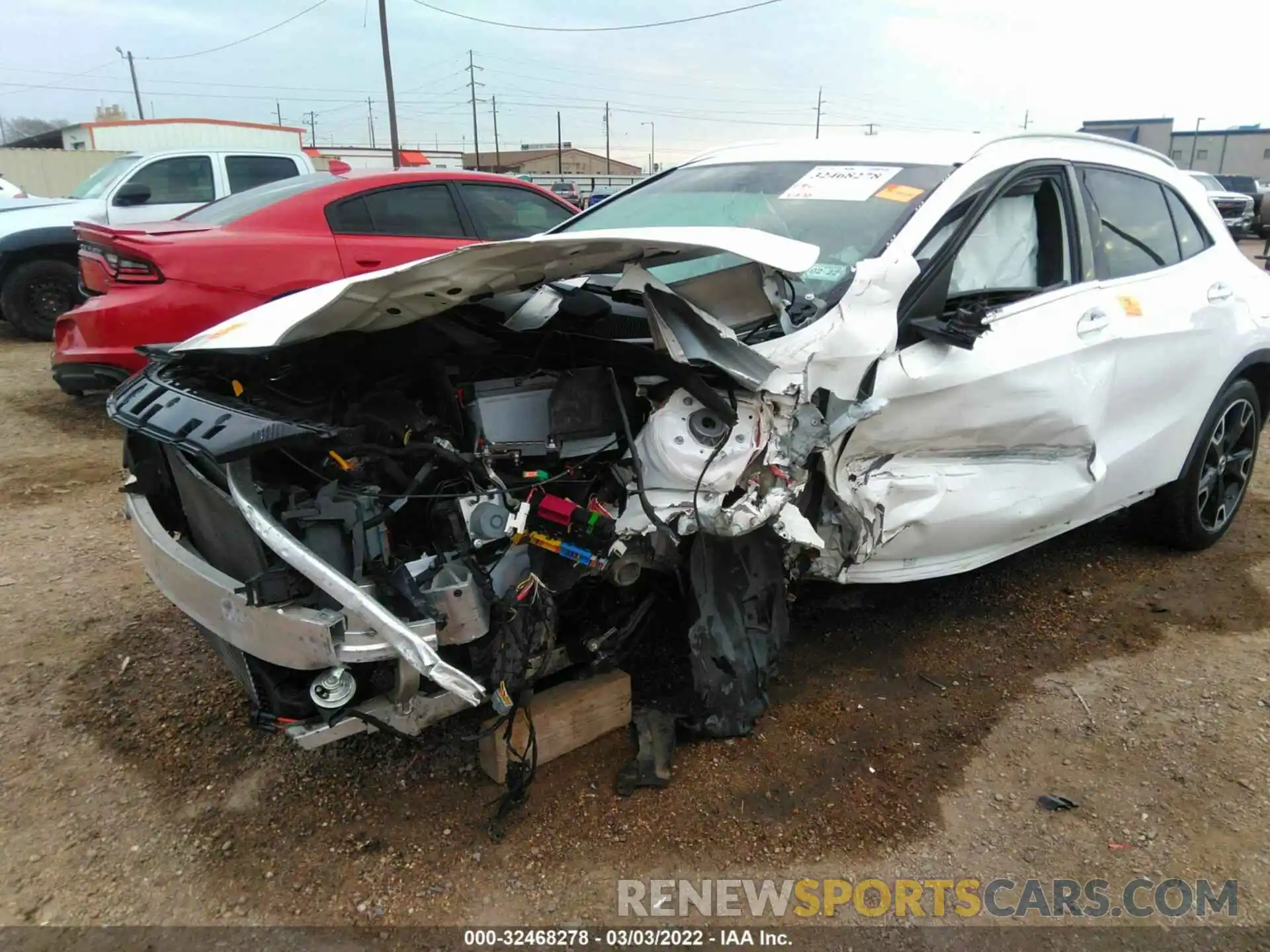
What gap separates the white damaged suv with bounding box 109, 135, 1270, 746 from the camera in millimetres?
2131

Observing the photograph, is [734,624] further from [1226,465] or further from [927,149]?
[1226,465]

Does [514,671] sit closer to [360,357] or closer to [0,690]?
[360,357]

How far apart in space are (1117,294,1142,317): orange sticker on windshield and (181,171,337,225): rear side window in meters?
4.70

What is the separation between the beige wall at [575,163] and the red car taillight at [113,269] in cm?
5342

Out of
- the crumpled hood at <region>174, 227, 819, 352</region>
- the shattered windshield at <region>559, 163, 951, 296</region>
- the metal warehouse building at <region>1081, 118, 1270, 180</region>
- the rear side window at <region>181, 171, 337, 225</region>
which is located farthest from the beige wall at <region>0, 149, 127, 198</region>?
the metal warehouse building at <region>1081, 118, 1270, 180</region>

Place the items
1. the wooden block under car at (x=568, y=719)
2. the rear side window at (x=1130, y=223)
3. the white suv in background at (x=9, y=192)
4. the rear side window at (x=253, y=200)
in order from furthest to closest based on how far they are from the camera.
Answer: the white suv in background at (x=9, y=192) < the rear side window at (x=253, y=200) < the rear side window at (x=1130, y=223) < the wooden block under car at (x=568, y=719)

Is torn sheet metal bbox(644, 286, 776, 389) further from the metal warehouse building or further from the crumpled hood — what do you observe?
the metal warehouse building

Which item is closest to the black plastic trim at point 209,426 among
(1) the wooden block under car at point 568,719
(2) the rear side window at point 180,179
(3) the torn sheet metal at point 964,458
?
(1) the wooden block under car at point 568,719

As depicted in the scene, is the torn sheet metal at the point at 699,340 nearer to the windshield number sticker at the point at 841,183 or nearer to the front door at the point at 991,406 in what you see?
the front door at the point at 991,406

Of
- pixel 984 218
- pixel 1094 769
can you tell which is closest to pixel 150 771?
pixel 1094 769

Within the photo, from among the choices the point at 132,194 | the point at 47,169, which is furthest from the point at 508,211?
the point at 47,169

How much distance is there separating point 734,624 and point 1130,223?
Result: 246 cm

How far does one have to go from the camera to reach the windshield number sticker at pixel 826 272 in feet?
8.79

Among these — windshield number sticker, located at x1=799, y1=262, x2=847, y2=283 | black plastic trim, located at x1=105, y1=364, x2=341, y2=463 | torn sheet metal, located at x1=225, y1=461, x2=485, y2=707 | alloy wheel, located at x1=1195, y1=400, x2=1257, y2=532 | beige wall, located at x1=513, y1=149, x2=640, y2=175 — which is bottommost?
beige wall, located at x1=513, y1=149, x2=640, y2=175
